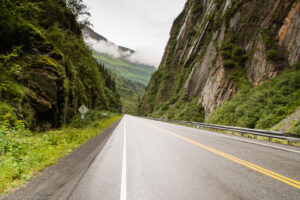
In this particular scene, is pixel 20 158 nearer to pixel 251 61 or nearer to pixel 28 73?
pixel 28 73

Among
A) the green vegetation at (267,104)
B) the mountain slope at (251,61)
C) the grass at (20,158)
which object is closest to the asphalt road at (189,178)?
the grass at (20,158)

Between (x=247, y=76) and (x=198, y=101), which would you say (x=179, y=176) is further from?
(x=198, y=101)

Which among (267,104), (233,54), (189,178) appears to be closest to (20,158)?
(189,178)

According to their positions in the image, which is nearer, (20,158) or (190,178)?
(190,178)

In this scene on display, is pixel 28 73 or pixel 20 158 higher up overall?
pixel 28 73

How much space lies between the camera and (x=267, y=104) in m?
15.9

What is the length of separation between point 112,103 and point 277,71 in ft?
223

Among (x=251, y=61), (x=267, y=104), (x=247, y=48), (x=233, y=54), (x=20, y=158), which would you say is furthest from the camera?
(x=233, y=54)

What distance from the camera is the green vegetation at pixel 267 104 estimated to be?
46.8 ft

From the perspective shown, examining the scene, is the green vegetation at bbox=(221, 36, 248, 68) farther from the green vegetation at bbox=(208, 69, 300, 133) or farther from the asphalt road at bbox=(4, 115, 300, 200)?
the asphalt road at bbox=(4, 115, 300, 200)

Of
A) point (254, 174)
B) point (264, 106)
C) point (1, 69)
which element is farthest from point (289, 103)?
point (1, 69)

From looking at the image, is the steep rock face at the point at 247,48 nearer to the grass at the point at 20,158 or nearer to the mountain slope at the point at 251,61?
the mountain slope at the point at 251,61

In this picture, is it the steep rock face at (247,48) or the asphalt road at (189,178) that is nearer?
the asphalt road at (189,178)

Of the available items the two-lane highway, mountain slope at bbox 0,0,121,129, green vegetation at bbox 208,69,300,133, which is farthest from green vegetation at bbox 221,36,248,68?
mountain slope at bbox 0,0,121,129
